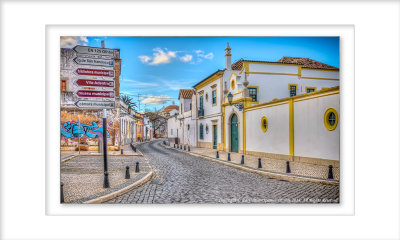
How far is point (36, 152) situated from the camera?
4.64 meters

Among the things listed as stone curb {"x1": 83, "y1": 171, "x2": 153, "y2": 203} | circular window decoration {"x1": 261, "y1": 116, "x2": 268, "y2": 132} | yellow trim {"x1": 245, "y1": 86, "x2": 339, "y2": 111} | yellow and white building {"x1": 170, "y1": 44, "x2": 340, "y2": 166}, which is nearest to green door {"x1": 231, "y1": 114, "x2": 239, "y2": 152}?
yellow and white building {"x1": 170, "y1": 44, "x2": 340, "y2": 166}

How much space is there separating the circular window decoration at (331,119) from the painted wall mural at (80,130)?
16.4ft

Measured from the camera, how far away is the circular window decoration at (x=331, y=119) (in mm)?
5124

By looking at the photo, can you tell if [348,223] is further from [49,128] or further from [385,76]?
[49,128]

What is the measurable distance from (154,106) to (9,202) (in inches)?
130

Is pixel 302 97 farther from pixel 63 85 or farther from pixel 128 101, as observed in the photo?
pixel 63 85

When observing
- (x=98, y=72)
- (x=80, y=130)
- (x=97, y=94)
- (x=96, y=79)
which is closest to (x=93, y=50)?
(x=98, y=72)

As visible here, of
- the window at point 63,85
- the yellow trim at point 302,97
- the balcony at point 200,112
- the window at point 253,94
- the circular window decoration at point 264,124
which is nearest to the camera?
the window at point 63,85

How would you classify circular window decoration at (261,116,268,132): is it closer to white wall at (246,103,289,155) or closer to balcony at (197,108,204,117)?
white wall at (246,103,289,155)

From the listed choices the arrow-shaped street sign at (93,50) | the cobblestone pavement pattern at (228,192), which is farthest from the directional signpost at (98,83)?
the cobblestone pavement pattern at (228,192)

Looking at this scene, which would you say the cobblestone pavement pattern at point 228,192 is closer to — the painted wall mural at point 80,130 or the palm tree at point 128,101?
the painted wall mural at point 80,130
